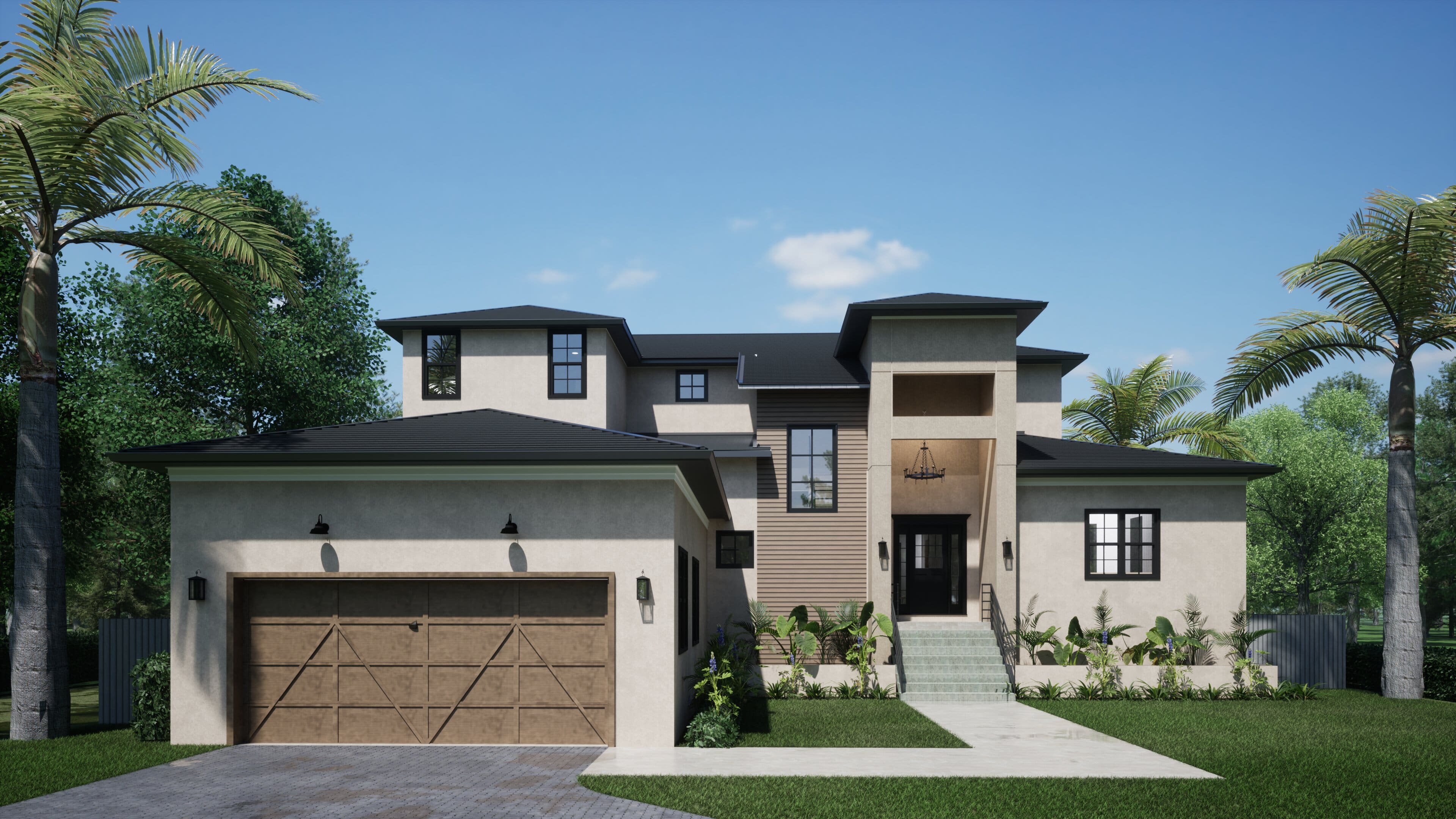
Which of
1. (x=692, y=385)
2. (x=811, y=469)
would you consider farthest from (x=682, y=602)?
(x=692, y=385)

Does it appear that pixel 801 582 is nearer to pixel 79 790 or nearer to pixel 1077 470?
pixel 1077 470

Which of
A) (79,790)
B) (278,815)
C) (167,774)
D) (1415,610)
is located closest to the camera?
(278,815)

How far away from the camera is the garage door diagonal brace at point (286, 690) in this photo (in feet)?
41.4

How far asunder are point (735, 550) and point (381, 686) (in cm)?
1027

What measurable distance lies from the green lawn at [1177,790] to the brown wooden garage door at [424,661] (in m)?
2.51

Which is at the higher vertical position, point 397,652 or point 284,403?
point 284,403

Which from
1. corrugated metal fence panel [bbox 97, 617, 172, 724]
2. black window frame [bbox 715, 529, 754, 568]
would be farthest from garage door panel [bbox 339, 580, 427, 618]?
black window frame [bbox 715, 529, 754, 568]

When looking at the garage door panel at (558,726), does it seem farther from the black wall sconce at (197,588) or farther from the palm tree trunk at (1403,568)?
the palm tree trunk at (1403,568)

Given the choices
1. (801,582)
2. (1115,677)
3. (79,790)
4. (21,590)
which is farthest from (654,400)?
(79,790)

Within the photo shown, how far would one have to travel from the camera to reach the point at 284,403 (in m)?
30.0

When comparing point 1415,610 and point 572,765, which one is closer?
point 572,765

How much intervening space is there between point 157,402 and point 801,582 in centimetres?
1877

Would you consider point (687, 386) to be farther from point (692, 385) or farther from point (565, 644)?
point (565, 644)

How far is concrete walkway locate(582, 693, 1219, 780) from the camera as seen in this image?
10.8 meters
